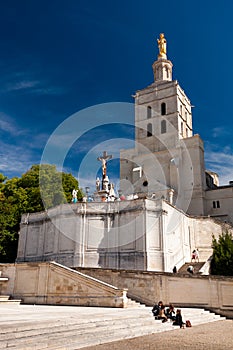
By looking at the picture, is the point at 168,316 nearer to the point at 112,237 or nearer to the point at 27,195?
the point at 112,237

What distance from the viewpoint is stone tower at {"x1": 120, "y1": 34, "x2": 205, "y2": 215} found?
142 feet

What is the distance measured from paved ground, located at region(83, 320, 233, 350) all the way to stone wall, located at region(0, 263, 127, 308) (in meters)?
5.00

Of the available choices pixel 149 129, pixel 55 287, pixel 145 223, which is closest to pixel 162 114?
pixel 149 129

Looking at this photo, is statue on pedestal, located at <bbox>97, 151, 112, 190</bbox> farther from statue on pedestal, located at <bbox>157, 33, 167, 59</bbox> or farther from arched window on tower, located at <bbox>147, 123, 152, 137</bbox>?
statue on pedestal, located at <bbox>157, 33, 167, 59</bbox>

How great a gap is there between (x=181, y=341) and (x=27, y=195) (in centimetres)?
3043

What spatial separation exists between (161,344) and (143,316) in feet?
12.0

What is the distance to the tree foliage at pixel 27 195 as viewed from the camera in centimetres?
3228

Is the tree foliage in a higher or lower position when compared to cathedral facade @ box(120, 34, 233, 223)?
lower

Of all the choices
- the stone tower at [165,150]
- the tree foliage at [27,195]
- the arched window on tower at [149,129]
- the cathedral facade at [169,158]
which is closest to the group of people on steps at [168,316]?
the tree foliage at [27,195]

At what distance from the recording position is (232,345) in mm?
8500

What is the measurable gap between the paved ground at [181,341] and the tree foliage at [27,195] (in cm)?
2459

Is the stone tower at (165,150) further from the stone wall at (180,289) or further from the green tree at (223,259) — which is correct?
the stone wall at (180,289)

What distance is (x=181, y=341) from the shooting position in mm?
8992

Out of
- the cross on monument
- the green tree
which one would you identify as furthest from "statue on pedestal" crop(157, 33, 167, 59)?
the green tree
